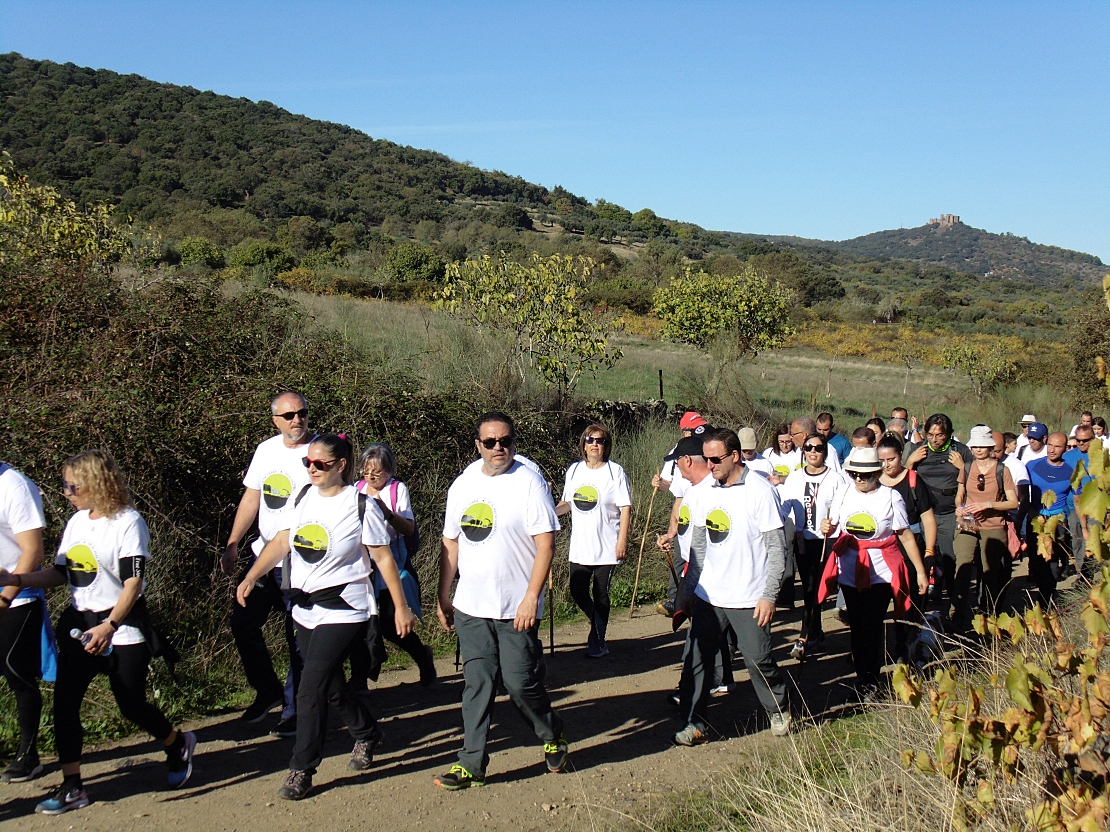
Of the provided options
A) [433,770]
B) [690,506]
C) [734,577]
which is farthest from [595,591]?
[433,770]

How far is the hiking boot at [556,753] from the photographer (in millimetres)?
5281

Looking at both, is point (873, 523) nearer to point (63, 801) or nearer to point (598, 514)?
point (598, 514)

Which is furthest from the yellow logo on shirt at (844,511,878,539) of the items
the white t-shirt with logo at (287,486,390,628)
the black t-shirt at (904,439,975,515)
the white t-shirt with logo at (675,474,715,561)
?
the white t-shirt with logo at (287,486,390,628)

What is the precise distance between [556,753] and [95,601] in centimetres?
255

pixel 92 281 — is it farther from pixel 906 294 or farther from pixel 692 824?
pixel 906 294

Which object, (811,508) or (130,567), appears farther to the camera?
(811,508)

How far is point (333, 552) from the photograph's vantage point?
4.93 m

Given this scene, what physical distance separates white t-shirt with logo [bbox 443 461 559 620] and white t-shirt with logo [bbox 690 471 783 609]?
1.27 meters

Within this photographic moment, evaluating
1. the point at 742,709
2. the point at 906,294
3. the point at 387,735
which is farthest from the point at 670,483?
the point at 906,294

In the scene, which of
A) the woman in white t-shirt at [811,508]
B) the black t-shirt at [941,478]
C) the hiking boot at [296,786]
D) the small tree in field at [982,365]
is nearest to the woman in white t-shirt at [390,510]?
the hiking boot at [296,786]

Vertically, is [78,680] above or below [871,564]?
below

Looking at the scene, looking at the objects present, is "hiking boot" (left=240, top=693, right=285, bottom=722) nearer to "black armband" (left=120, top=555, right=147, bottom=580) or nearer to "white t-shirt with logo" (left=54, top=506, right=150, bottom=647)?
"white t-shirt with logo" (left=54, top=506, right=150, bottom=647)

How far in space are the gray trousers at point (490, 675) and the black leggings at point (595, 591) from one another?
257 cm

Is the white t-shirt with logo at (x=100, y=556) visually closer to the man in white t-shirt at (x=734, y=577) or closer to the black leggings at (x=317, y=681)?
the black leggings at (x=317, y=681)
